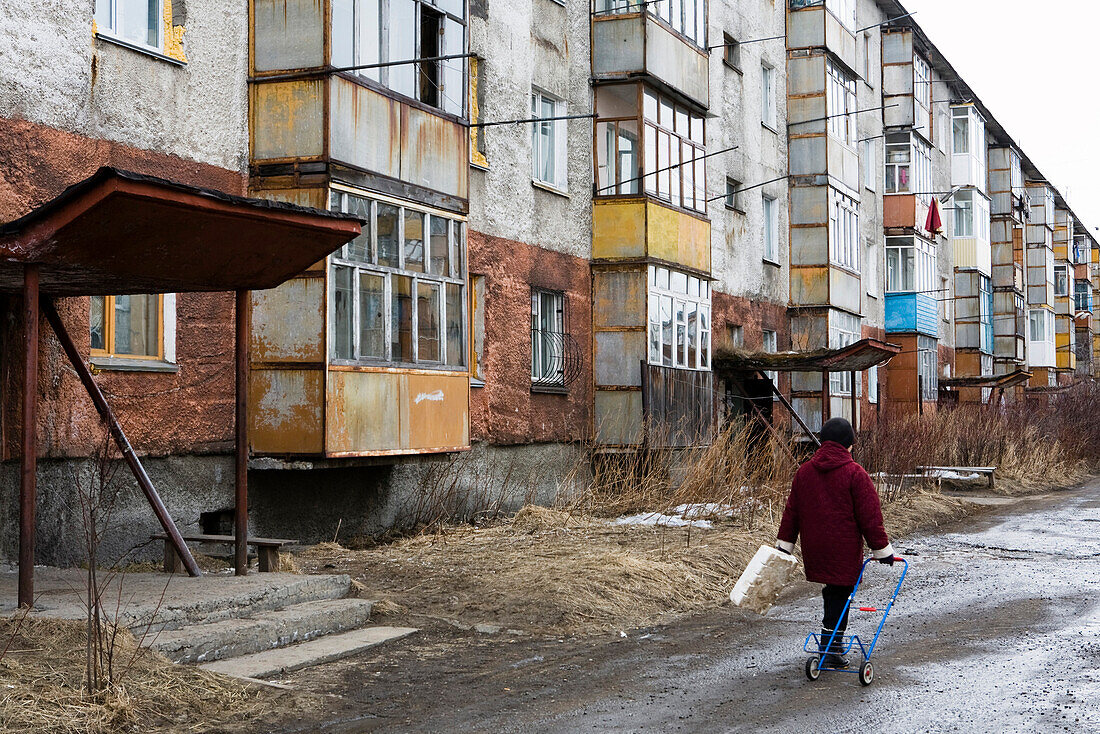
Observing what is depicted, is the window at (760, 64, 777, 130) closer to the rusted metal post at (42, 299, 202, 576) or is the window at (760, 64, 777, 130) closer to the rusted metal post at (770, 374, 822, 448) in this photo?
the rusted metal post at (770, 374, 822, 448)

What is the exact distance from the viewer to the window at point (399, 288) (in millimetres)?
13023

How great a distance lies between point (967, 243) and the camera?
141ft

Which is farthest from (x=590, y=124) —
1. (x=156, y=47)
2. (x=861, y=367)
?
(x=156, y=47)

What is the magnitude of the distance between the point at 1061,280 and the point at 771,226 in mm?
43472

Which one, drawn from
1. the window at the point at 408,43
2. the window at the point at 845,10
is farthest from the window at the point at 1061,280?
the window at the point at 408,43

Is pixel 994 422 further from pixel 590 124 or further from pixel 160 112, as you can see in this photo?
pixel 160 112

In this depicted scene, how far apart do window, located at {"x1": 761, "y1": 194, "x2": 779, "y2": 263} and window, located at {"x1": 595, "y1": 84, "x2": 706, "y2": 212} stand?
20.2 ft

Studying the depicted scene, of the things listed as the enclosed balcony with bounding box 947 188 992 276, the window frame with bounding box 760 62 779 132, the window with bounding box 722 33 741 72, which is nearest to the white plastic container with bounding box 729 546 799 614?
the window with bounding box 722 33 741 72

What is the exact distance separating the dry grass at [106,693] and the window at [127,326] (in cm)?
463

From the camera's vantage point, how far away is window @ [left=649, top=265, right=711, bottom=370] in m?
20.0

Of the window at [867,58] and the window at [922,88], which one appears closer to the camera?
the window at [867,58]

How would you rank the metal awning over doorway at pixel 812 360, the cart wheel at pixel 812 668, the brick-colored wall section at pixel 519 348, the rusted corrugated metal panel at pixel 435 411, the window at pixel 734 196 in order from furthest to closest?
1. the window at pixel 734 196
2. the metal awning over doorway at pixel 812 360
3. the brick-colored wall section at pixel 519 348
4. the rusted corrugated metal panel at pixel 435 411
5. the cart wheel at pixel 812 668

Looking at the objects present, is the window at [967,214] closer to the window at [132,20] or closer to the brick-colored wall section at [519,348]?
the brick-colored wall section at [519,348]

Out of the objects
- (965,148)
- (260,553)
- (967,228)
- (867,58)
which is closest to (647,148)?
(260,553)
